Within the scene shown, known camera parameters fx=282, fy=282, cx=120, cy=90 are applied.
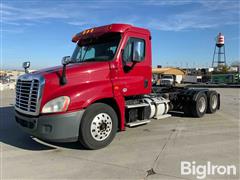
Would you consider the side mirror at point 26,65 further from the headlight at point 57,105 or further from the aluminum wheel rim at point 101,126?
the aluminum wheel rim at point 101,126

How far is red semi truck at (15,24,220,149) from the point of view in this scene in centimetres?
570

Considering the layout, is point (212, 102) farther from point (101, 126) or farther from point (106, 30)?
point (101, 126)

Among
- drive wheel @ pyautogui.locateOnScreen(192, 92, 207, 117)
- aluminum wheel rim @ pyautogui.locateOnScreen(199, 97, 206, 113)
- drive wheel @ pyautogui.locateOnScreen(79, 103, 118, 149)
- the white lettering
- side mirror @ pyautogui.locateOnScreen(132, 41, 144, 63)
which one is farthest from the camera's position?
aluminum wheel rim @ pyautogui.locateOnScreen(199, 97, 206, 113)

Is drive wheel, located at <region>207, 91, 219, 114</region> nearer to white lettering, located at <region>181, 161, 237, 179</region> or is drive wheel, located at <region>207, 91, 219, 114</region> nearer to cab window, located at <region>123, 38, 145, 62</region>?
cab window, located at <region>123, 38, 145, 62</region>

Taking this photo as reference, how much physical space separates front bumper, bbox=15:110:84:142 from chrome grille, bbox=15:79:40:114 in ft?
0.95

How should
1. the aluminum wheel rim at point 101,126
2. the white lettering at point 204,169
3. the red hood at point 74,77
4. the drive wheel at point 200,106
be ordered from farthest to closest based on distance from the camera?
the drive wheel at point 200,106 < the aluminum wheel rim at point 101,126 < the red hood at point 74,77 < the white lettering at point 204,169

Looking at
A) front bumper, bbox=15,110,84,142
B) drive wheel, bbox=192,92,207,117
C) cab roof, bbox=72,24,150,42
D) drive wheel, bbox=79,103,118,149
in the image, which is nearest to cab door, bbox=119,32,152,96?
cab roof, bbox=72,24,150,42

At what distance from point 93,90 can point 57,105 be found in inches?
33.4

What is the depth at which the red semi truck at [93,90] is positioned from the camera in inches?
224

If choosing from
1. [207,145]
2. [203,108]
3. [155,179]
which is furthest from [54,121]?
[203,108]

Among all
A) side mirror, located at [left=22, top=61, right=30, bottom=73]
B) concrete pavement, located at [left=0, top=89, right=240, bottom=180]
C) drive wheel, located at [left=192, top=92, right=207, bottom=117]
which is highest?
side mirror, located at [left=22, top=61, right=30, bottom=73]

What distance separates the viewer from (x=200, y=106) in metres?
10.7

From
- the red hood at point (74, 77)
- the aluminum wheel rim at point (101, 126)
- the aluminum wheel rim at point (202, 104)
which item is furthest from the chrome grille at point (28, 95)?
the aluminum wheel rim at point (202, 104)

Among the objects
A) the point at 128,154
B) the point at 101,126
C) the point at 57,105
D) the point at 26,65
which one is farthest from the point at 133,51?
the point at 26,65
